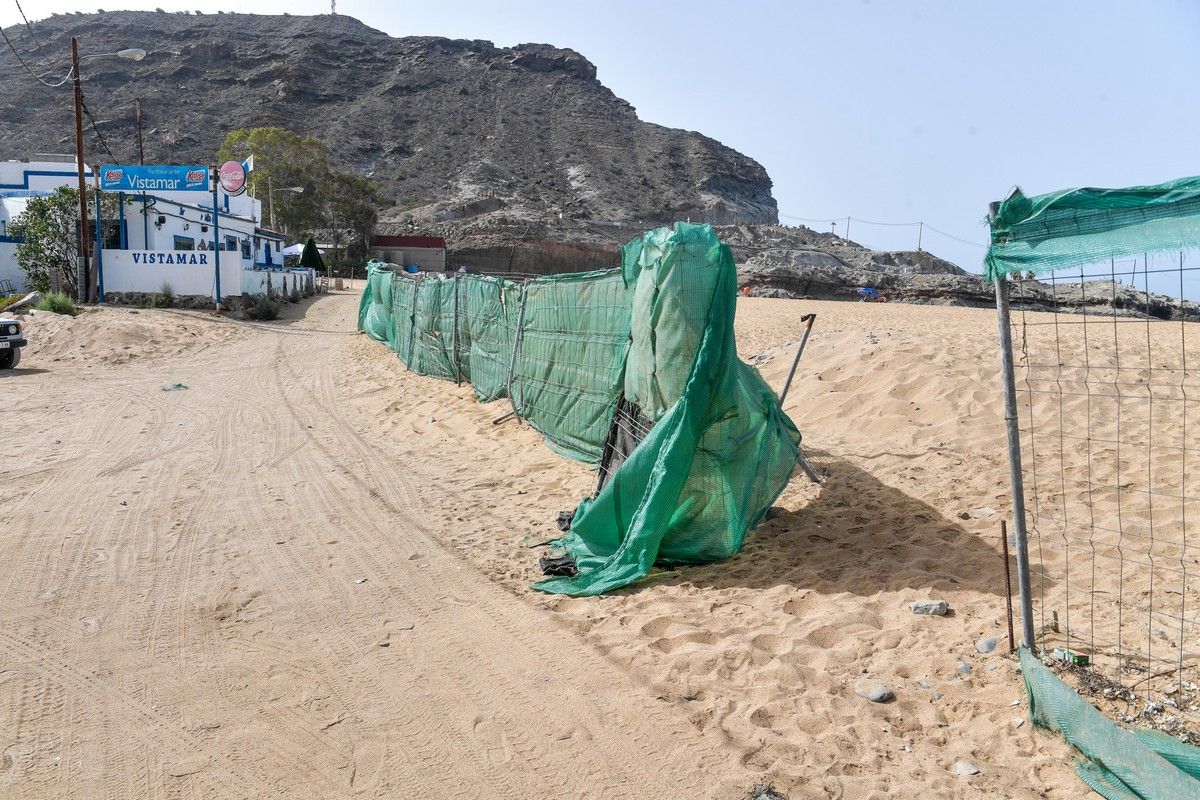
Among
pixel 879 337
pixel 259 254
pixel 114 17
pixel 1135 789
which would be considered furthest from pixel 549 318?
pixel 114 17

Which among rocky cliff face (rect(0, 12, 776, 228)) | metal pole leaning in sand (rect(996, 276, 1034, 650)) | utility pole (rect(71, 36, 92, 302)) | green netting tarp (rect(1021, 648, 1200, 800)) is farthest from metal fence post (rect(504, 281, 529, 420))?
rocky cliff face (rect(0, 12, 776, 228))

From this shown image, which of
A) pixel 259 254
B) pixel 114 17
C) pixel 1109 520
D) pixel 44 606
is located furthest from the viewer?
pixel 114 17

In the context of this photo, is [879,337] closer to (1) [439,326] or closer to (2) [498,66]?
(1) [439,326]

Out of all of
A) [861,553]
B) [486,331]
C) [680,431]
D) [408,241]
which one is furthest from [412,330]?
[408,241]

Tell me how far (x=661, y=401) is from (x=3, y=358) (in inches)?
578

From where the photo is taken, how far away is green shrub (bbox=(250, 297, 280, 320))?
83.1ft

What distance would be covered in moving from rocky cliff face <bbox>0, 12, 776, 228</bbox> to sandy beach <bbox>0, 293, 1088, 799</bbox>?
60.4 metres

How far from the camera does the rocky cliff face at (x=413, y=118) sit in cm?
8625

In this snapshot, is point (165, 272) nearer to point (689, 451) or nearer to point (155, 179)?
point (155, 179)

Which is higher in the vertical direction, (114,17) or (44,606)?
(114,17)

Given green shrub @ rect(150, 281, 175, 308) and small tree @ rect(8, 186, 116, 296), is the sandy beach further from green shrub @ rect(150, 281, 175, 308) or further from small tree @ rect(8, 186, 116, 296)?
small tree @ rect(8, 186, 116, 296)

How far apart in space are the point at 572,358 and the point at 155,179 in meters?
23.3

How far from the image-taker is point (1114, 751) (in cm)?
289

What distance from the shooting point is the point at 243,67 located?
113 meters
